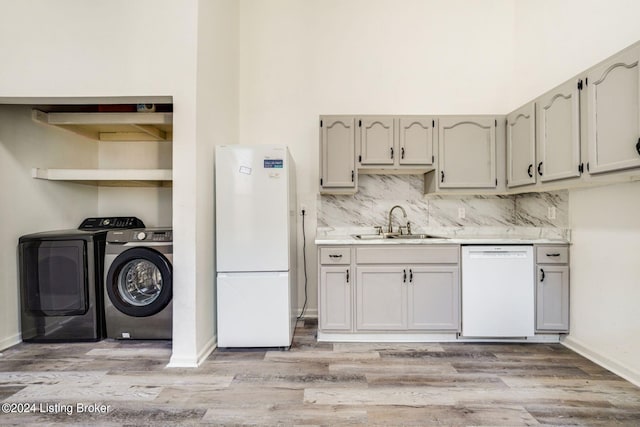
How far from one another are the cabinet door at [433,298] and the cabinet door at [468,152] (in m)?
0.89

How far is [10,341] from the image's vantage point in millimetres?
2436

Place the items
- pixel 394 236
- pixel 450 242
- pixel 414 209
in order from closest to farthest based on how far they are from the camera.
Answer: pixel 450 242, pixel 394 236, pixel 414 209

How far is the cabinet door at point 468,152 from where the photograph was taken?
9.04 feet

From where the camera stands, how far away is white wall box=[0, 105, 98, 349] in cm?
240

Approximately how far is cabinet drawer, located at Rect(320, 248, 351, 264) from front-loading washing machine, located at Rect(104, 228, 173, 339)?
1369 mm

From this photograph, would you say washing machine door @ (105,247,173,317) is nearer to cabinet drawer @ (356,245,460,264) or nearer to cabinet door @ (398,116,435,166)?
cabinet drawer @ (356,245,460,264)

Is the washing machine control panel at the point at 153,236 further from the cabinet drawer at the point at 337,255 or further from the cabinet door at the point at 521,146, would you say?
the cabinet door at the point at 521,146

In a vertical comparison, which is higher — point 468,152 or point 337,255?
point 468,152

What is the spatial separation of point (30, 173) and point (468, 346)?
417 centimetres

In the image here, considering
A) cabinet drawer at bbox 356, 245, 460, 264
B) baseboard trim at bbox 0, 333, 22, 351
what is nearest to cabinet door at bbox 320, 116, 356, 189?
cabinet drawer at bbox 356, 245, 460, 264

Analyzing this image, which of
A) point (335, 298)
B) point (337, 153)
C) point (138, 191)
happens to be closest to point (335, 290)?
point (335, 298)

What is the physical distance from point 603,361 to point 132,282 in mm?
3881

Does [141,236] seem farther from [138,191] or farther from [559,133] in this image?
[559,133]

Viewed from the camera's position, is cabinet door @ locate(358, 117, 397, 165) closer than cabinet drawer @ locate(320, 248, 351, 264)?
No
